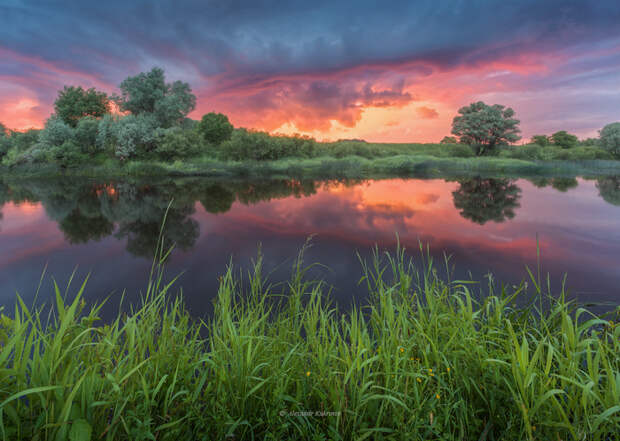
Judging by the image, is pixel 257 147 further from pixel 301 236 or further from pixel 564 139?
pixel 564 139

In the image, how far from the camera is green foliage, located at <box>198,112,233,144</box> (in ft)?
134

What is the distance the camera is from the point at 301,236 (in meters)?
6.30

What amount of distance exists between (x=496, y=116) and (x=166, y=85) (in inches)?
1822

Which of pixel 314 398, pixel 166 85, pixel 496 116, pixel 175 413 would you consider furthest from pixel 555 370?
pixel 496 116

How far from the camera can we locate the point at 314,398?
1.85 meters

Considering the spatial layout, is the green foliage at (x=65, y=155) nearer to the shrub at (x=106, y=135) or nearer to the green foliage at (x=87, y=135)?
the shrub at (x=106, y=135)

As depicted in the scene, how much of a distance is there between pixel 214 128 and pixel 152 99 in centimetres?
1007

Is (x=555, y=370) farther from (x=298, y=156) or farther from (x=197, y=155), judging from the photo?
(x=197, y=155)

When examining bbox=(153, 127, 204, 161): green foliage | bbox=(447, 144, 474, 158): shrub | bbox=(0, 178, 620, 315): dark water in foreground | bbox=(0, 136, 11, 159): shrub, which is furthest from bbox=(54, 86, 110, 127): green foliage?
bbox=(447, 144, 474, 158): shrub

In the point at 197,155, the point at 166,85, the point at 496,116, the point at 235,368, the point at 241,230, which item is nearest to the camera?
the point at 235,368

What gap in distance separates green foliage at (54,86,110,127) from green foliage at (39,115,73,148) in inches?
338

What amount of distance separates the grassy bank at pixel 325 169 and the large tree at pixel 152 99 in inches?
356

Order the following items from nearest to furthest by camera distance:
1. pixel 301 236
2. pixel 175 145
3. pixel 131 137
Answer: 1. pixel 301 236
2. pixel 131 137
3. pixel 175 145

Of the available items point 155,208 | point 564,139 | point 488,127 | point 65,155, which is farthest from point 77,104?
point 564,139
